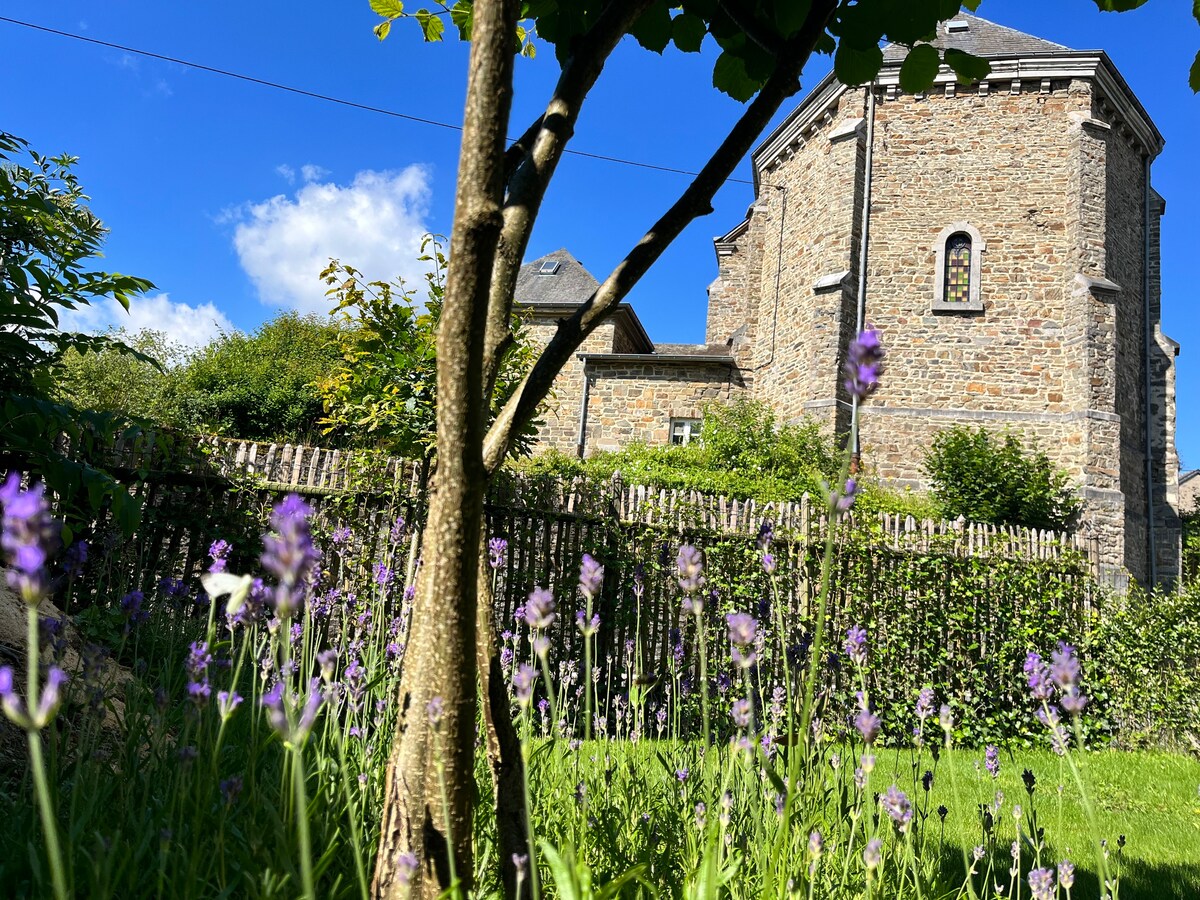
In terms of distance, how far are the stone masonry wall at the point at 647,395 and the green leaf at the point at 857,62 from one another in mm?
17842

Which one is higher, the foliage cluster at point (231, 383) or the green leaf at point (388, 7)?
the foliage cluster at point (231, 383)

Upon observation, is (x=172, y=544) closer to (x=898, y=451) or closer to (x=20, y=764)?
(x=20, y=764)

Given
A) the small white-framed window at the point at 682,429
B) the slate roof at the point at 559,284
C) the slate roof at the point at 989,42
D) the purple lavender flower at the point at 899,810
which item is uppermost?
the slate roof at the point at 989,42

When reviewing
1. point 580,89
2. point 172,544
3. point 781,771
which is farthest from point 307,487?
point 580,89

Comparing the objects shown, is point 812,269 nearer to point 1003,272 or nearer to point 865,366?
point 1003,272

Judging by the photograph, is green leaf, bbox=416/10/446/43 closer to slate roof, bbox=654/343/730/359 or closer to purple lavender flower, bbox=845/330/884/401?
purple lavender flower, bbox=845/330/884/401

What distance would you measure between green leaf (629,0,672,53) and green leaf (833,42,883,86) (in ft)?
1.58

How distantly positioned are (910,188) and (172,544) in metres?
17.0

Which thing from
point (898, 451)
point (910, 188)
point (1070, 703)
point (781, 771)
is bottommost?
point (781, 771)

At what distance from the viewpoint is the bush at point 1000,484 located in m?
14.1

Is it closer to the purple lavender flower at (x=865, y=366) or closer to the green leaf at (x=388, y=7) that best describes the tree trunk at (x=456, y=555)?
the purple lavender flower at (x=865, y=366)

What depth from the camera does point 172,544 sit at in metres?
5.63

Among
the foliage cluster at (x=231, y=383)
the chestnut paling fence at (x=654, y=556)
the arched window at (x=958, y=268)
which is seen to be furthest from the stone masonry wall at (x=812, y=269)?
the foliage cluster at (x=231, y=383)

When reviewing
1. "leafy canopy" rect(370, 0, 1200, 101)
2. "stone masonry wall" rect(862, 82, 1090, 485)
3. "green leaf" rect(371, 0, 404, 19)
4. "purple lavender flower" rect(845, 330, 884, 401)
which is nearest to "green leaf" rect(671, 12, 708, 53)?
"leafy canopy" rect(370, 0, 1200, 101)
